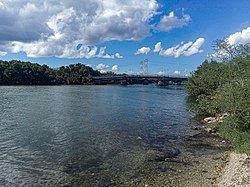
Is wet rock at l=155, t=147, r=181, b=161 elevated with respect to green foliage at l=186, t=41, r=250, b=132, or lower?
lower

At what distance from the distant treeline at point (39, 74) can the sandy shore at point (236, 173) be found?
146m

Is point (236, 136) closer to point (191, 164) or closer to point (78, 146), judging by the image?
point (191, 164)

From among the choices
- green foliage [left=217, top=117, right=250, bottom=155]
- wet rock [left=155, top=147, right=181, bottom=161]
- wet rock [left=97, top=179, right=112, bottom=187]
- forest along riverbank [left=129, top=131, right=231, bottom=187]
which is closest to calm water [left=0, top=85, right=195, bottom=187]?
wet rock [left=97, top=179, right=112, bottom=187]

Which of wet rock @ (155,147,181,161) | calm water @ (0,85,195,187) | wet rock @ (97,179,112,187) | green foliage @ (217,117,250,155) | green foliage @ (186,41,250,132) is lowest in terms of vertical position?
wet rock @ (97,179,112,187)

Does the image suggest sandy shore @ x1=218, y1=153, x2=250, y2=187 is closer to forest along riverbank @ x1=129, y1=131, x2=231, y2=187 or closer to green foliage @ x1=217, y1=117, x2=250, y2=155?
forest along riverbank @ x1=129, y1=131, x2=231, y2=187

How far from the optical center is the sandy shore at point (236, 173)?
15.2 meters

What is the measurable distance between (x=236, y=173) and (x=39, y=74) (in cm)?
15595

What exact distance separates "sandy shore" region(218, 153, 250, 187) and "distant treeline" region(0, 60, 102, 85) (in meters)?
146

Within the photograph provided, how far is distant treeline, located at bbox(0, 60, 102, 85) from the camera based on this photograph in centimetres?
14825

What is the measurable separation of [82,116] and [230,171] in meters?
29.0

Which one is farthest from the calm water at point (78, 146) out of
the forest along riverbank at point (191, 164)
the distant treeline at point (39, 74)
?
the distant treeline at point (39, 74)

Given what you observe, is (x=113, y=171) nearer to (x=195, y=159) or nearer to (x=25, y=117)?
(x=195, y=159)

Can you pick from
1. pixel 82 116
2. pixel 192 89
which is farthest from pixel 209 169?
pixel 192 89

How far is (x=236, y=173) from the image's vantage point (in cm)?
1680
